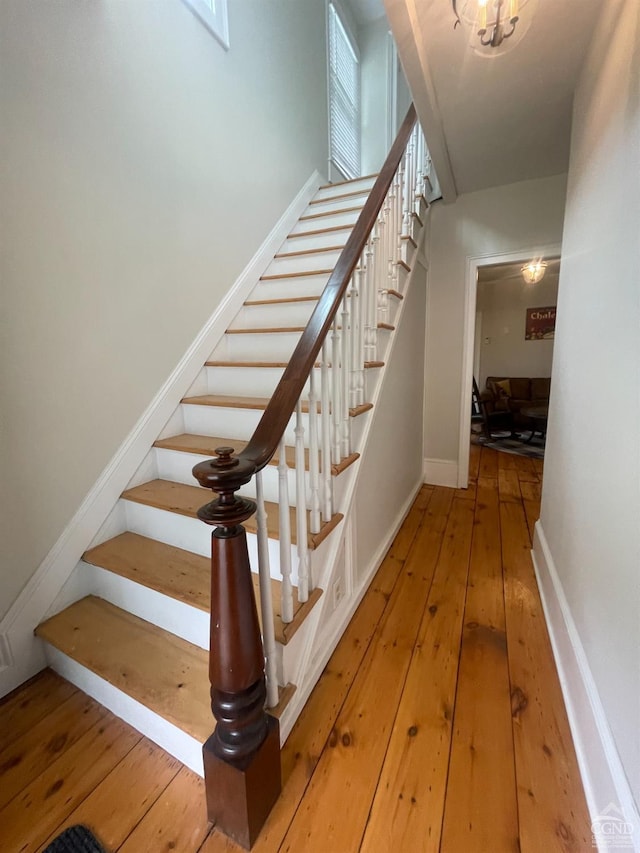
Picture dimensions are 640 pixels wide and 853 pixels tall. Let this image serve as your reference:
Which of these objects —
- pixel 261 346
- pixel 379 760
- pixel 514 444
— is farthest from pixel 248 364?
pixel 514 444

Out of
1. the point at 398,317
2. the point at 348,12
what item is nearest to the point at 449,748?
the point at 398,317

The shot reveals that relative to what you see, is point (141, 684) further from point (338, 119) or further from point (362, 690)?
point (338, 119)

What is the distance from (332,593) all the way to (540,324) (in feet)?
20.5

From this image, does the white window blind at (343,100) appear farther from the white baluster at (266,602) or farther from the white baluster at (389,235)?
the white baluster at (266,602)

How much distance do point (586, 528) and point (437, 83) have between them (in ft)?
6.52

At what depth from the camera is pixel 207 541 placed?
145 cm

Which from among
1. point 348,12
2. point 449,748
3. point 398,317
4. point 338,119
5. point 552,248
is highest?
point 348,12

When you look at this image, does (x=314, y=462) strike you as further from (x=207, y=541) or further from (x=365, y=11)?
(x=365, y=11)

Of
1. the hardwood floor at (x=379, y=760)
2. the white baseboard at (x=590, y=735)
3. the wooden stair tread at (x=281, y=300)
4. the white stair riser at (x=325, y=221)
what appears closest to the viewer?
the white baseboard at (x=590, y=735)

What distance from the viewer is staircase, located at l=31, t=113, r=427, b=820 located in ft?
3.56

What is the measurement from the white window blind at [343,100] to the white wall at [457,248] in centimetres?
133

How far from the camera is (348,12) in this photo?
3.64 meters

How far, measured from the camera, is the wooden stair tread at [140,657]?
3.43 feet

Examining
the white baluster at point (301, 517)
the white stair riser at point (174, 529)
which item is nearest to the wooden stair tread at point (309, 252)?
the white baluster at point (301, 517)
